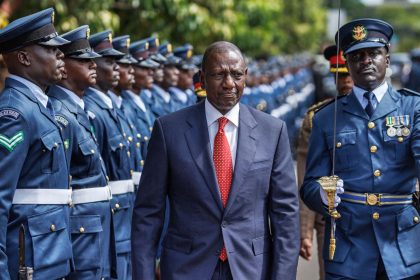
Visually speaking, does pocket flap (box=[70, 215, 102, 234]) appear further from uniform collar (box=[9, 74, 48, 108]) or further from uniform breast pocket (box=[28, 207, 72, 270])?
uniform collar (box=[9, 74, 48, 108])

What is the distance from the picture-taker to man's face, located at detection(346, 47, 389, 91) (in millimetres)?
5289

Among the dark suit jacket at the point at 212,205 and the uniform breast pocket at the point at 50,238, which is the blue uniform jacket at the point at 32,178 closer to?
the uniform breast pocket at the point at 50,238

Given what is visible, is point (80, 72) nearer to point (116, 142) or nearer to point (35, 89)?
point (116, 142)

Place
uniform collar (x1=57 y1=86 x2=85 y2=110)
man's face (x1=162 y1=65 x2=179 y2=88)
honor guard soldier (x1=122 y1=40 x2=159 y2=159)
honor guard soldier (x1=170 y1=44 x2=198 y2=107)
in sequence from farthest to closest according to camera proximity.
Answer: honor guard soldier (x1=170 y1=44 x2=198 y2=107) → man's face (x1=162 y1=65 x2=179 y2=88) → honor guard soldier (x1=122 y1=40 x2=159 y2=159) → uniform collar (x1=57 y1=86 x2=85 y2=110)

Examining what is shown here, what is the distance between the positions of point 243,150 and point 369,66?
4.06 ft

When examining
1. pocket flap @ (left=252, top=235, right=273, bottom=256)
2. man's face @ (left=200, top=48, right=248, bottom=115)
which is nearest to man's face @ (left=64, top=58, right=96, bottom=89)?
man's face @ (left=200, top=48, right=248, bottom=115)

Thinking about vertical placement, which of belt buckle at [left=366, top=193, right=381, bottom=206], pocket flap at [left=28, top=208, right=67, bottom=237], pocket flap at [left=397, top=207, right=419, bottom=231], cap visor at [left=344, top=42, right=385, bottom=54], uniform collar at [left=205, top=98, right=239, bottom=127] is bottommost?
pocket flap at [left=397, top=207, right=419, bottom=231]

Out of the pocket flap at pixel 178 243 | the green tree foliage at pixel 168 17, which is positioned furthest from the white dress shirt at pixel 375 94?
the green tree foliage at pixel 168 17

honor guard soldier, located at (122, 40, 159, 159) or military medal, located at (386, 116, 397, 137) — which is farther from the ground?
honor guard soldier, located at (122, 40, 159, 159)

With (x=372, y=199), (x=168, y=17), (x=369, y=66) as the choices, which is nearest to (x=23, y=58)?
(x=369, y=66)

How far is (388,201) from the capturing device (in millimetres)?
5141

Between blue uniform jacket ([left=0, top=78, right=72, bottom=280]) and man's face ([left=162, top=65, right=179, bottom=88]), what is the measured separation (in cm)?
552

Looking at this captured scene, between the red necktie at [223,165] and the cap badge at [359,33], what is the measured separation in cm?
131

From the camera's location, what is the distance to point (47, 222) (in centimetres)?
475
